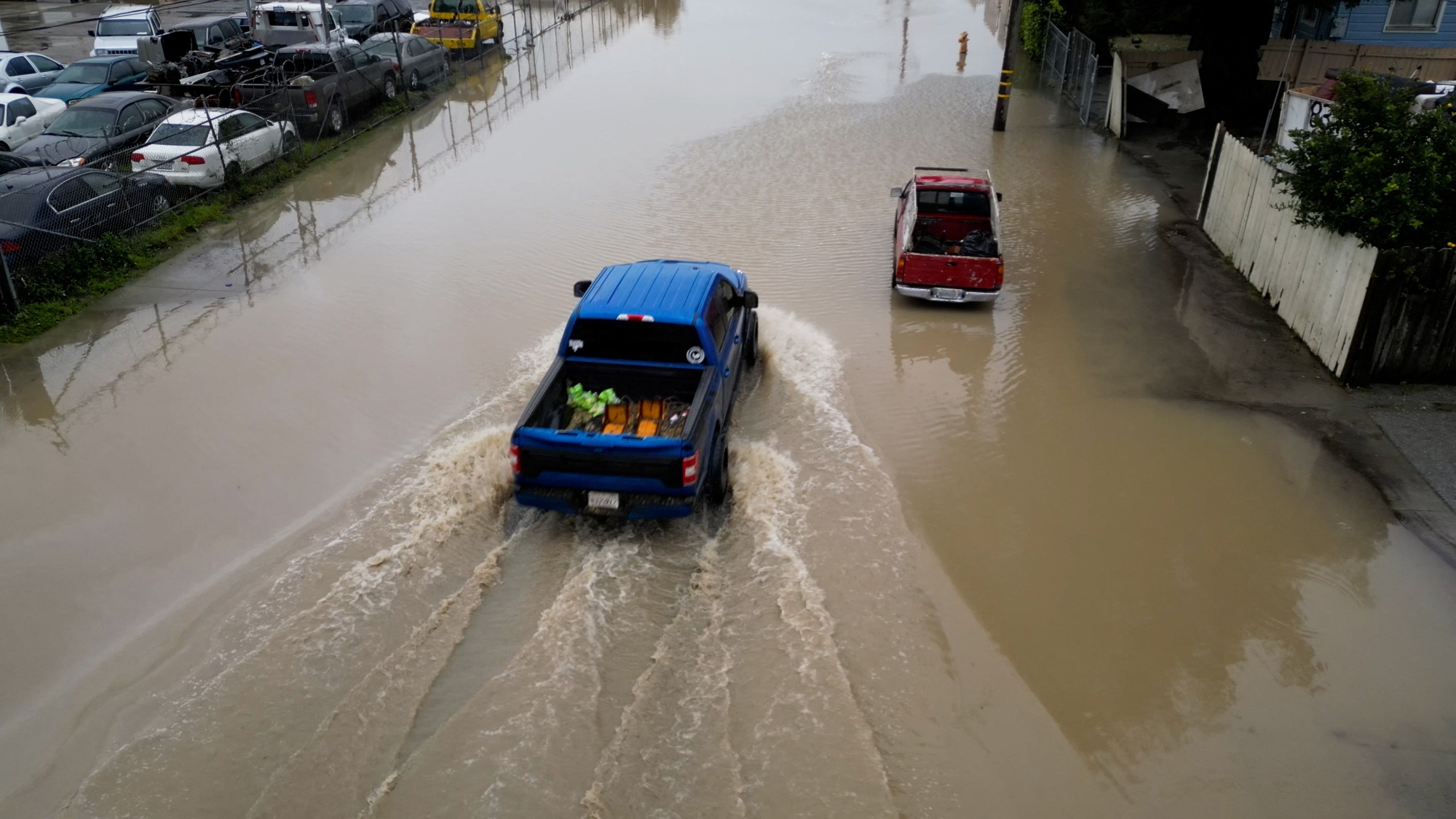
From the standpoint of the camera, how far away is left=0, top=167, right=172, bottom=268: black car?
42.9ft

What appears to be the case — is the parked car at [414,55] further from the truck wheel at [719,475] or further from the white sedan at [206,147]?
the truck wheel at [719,475]

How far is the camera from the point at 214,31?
87.2 feet

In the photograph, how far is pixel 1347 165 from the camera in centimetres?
1132

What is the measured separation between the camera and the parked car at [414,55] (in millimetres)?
25062

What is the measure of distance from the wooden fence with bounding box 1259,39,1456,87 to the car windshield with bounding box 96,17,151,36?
2887 cm

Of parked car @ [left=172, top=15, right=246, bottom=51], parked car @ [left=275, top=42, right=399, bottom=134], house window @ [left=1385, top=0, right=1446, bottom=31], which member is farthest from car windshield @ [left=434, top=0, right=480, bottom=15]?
house window @ [left=1385, top=0, right=1446, bottom=31]

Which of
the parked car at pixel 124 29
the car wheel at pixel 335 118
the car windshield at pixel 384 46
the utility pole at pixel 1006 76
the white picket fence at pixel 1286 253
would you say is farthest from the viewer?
the parked car at pixel 124 29

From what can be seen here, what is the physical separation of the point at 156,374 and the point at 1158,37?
1234 inches

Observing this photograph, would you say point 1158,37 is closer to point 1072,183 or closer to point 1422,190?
point 1072,183

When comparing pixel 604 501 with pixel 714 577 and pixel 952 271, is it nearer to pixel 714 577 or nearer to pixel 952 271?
pixel 714 577

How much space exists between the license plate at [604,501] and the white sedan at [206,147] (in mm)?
12428

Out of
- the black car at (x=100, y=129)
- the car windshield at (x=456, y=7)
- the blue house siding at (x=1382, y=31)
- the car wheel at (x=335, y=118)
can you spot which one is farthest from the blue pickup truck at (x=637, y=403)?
the car windshield at (x=456, y=7)

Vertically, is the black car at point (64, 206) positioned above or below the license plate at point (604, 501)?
above

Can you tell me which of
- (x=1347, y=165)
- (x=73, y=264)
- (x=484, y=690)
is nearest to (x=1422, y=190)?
(x=1347, y=165)
